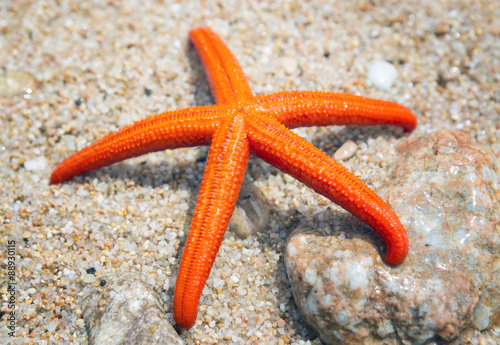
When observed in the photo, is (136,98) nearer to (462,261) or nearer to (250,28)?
(250,28)

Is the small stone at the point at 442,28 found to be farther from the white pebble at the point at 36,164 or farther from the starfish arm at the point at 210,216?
the white pebble at the point at 36,164

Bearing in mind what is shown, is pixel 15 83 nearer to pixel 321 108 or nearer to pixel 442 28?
pixel 321 108

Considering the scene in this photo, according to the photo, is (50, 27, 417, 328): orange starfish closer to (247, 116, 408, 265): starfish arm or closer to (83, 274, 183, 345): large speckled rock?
(247, 116, 408, 265): starfish arm

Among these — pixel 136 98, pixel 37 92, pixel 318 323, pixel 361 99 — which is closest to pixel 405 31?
pixel 361 99

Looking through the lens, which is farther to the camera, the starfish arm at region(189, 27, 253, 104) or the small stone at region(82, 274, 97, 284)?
the starfish arm at region(189, 27, 253, 104)

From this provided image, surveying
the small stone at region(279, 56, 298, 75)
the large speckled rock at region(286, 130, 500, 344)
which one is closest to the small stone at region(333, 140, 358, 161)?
the large speckled rock at region(286, 130, 500, 344)

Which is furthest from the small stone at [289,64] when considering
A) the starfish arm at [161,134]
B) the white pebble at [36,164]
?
the white pebble at [36,164]
